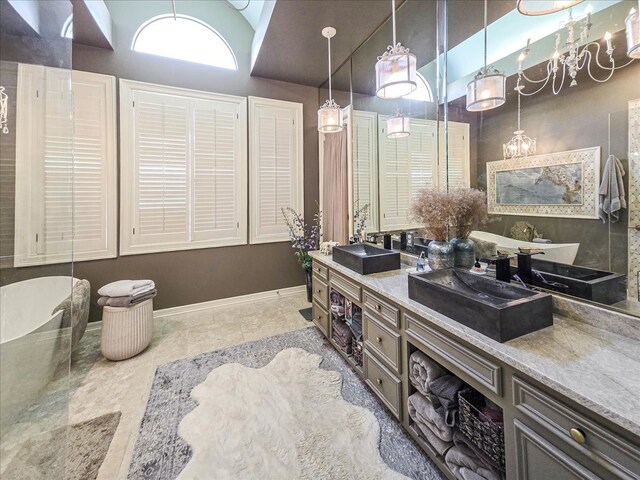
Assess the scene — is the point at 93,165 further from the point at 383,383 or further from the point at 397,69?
the point at 383,383

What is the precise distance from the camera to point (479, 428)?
114 centimetres

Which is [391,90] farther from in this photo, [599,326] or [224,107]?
[224,107]

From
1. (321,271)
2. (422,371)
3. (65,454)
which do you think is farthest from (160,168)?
(422,371)

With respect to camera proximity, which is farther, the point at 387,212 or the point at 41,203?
the point at 387,212

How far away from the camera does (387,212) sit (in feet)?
8.71

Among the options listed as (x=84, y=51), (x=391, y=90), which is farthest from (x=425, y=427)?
(x=84, y=51)

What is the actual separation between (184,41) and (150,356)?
3.60 m

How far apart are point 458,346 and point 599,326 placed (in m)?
0.58

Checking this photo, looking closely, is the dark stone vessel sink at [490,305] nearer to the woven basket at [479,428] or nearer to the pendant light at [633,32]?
the woven basket at [479,428]

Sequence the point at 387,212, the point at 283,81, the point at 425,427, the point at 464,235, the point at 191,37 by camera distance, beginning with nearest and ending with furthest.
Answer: the point at 425,427 → the point at 464,235 → the point at 387,212 → the point at 191,37 → the point at 283,81

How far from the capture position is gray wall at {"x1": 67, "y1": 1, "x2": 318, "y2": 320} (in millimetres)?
2938

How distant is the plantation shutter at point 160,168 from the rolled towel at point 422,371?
293 cm

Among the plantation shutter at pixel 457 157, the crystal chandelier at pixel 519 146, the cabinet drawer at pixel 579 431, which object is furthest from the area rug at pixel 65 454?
the crystal chandelier at pixel 519 146

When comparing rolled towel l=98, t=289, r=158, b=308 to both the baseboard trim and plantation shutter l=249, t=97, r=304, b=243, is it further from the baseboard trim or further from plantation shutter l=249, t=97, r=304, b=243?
plantation shutter l=249, t=97, r=304, b=243
